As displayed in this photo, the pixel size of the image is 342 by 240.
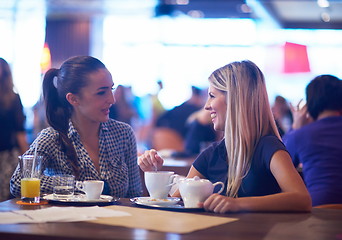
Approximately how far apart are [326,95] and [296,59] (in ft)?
6.06

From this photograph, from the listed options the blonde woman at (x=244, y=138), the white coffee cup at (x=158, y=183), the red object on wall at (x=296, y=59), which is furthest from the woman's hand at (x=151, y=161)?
the red object on wall at (x=296, y=59)

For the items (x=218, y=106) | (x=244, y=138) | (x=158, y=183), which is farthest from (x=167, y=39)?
(x=158, y=183)

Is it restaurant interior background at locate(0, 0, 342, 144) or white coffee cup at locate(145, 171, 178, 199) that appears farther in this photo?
restaurant interior background at locate(0, 0, 342, 144)

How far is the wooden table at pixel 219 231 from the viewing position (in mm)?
1252

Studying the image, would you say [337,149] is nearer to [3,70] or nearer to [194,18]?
[3,70]

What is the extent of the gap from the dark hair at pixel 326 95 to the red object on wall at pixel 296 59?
1628mm

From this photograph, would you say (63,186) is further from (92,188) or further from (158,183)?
(158,183)

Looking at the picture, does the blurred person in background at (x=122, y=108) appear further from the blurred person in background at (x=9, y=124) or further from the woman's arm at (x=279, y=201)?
the woman's arm at (x=279, y=201)

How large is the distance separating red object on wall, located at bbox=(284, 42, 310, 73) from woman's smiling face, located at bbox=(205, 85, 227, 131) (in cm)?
261

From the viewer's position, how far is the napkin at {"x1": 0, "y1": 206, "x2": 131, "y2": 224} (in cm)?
143

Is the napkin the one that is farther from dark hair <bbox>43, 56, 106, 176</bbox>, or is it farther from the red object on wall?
the red object on wall

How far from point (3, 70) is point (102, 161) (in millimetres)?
1719

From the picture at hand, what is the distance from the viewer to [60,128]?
2.30 m

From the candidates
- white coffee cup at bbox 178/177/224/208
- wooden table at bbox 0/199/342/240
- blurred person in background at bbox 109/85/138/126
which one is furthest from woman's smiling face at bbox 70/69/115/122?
blurred person in background at bbox 109/85/138/126
